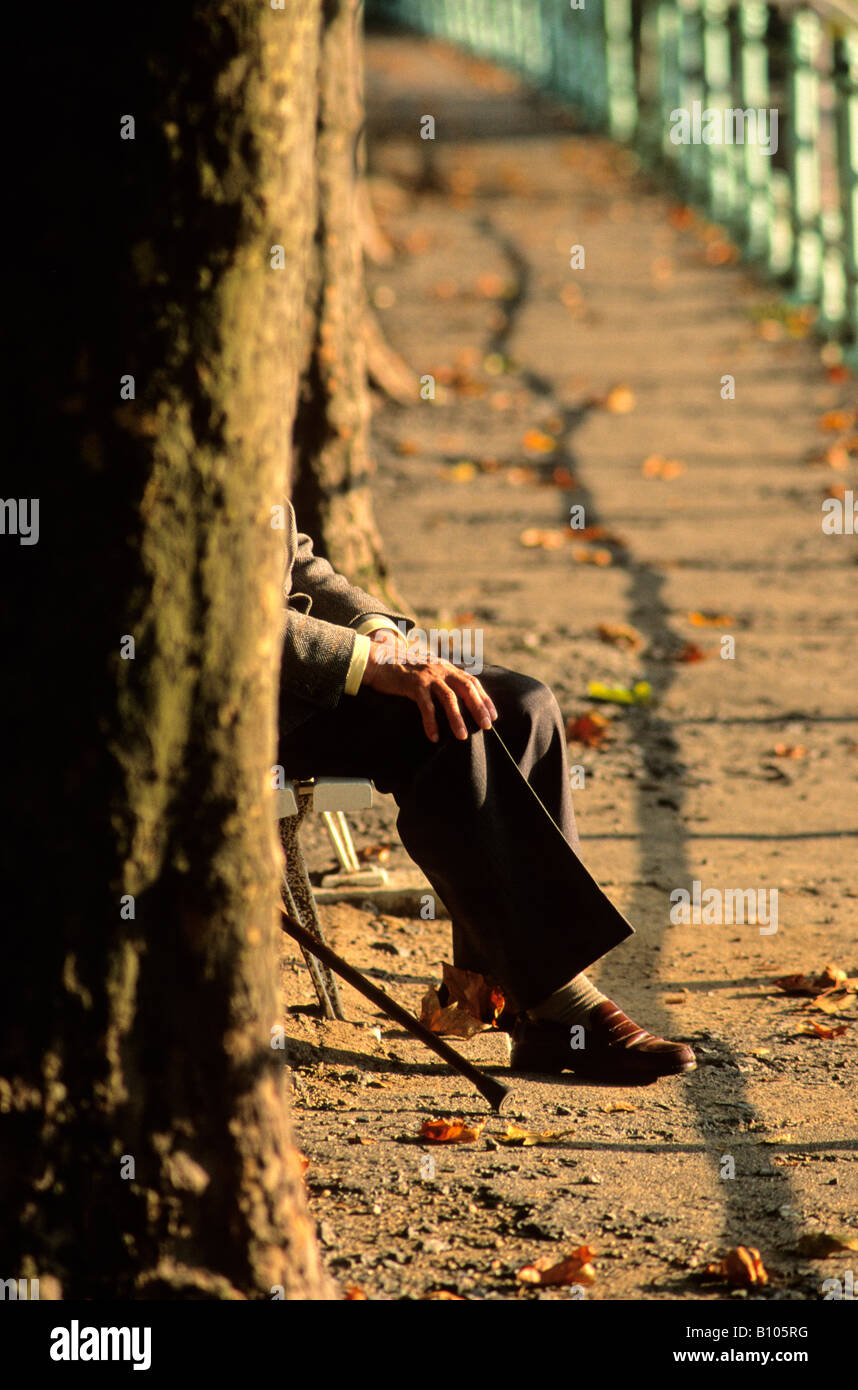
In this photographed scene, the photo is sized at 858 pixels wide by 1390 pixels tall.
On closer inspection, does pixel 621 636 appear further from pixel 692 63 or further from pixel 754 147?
pixel 692 63

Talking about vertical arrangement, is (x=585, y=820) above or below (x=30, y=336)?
below

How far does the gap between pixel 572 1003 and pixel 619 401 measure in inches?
291

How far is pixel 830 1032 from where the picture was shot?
3752 millimetres

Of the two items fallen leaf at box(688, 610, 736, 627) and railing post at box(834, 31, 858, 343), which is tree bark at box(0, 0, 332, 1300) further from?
railing post at box(834, 31, 858, 343)

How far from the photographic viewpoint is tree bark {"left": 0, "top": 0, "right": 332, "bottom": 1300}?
6.97ft

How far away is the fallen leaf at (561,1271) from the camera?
2736 millimetres

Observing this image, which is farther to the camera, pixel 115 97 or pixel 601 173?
pixel 601 173

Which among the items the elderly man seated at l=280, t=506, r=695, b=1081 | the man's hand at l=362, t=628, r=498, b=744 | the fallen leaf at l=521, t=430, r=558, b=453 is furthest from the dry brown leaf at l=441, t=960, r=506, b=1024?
the fallen leaf at l=521, t=430, r=558, b=453

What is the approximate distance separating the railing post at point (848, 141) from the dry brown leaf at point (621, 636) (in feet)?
13.6

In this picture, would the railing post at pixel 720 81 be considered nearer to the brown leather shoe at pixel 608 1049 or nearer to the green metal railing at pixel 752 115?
the green metal railing at pixel 752 115

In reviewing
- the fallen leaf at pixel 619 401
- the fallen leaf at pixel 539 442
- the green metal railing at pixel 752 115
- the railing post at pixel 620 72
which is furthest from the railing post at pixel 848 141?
the railing post at pixel 620 72
